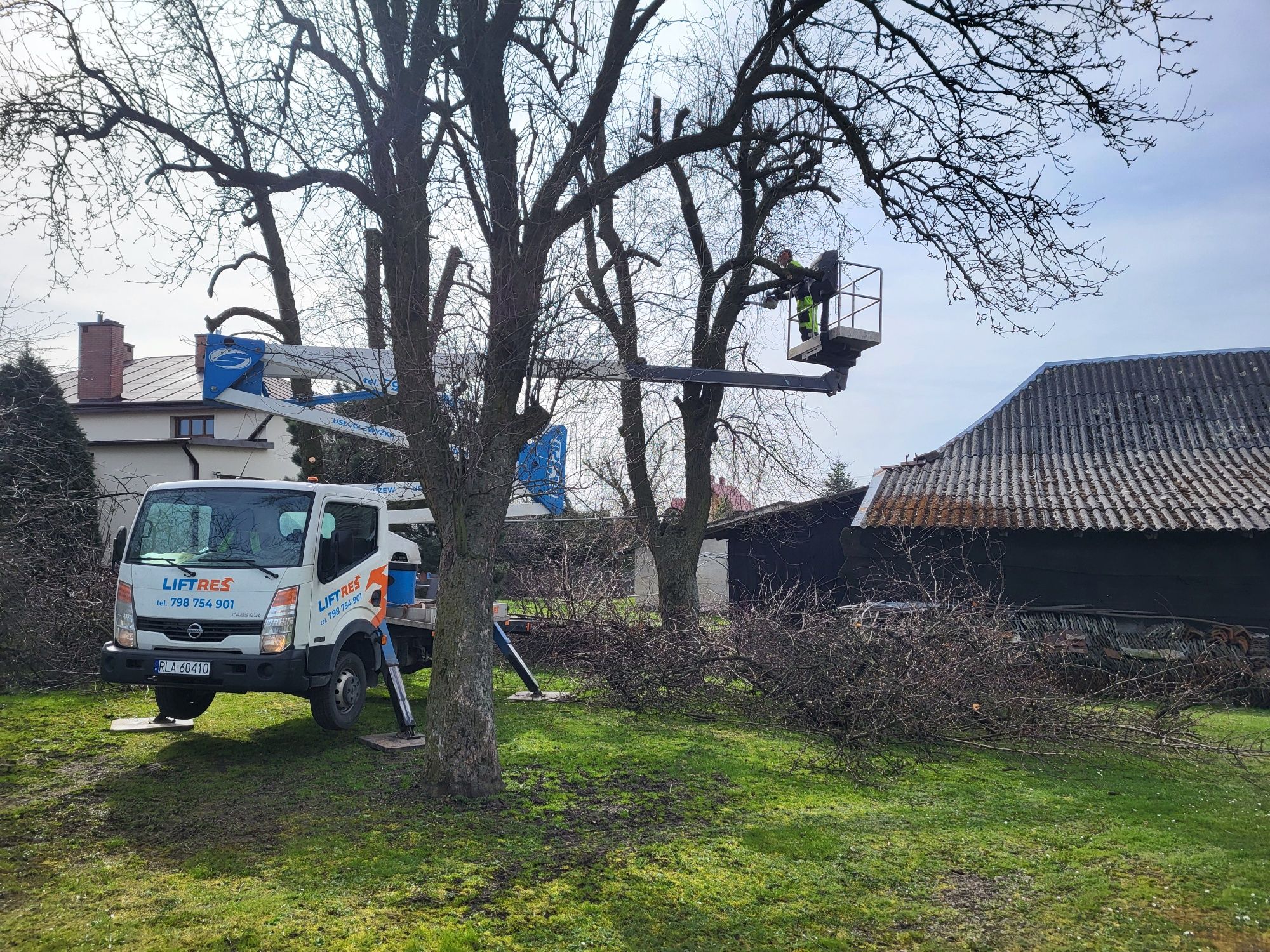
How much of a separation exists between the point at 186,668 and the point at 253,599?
778 millimetres

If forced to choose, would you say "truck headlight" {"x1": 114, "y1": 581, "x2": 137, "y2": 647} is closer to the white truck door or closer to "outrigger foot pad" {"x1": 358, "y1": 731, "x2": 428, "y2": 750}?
the white truck door

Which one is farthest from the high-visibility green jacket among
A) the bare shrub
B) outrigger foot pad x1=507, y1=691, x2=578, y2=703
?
the bare shrub

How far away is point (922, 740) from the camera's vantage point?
9.12m

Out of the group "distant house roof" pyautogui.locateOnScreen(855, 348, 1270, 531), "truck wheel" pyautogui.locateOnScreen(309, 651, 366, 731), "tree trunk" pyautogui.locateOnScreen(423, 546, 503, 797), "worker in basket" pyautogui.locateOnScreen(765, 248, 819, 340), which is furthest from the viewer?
"distant house roof" pyautogui.locateOnScreen(855, 348, 1270, 531)

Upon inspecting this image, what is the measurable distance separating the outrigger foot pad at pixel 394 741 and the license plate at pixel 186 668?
1.76 m

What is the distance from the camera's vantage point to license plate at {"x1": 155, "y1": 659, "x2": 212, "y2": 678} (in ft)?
24.5

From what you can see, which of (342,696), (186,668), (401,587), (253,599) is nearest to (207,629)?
(186,668)

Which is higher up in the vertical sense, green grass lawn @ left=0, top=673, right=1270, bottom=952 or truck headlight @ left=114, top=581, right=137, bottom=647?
truck headlight @ left=114, top=581, right=137, bottom=647

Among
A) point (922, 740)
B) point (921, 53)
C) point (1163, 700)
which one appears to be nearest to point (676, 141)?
point (921, 53)

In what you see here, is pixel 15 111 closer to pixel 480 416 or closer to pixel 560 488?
pixel 480 416

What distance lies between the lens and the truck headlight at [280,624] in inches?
300

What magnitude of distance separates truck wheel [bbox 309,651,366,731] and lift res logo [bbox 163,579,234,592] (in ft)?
4.27

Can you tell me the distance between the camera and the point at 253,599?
7.68m

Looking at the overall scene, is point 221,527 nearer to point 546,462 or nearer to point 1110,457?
point 546,462
